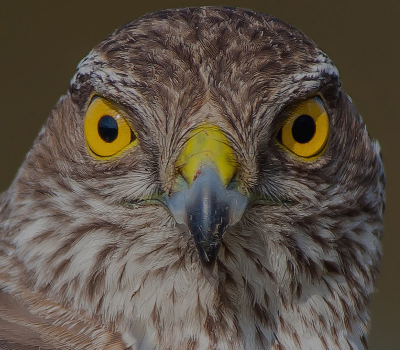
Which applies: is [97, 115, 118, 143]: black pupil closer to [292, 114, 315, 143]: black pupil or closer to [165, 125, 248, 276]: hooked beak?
[165, 125, 248, 276]: hooked beak

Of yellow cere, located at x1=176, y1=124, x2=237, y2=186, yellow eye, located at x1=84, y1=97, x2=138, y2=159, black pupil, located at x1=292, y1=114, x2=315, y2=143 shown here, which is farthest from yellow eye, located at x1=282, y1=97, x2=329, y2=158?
yellow eye, located at x1=84, y1=97, x2=138, y2=159

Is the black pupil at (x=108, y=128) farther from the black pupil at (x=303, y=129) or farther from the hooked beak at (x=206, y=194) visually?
the black pupil at (x=303, y=129)

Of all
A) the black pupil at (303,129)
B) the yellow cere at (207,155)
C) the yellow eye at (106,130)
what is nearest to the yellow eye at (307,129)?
the black pupil at (303,129)

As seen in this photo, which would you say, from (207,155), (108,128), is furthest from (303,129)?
(108,128)

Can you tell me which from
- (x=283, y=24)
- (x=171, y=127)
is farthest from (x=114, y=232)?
(x=283, y=24)

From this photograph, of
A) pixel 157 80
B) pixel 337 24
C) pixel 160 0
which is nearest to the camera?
pixel 157 80

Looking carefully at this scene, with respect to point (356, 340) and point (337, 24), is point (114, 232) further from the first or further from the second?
point (337, 24)
